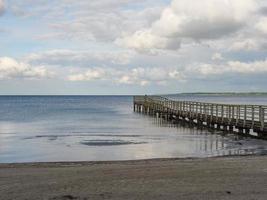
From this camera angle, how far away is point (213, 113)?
3634 cm

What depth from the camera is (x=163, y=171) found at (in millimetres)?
11016

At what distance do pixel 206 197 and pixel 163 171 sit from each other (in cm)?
331

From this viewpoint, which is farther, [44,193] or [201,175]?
[201,175]

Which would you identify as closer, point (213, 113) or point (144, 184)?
point (144, 184)

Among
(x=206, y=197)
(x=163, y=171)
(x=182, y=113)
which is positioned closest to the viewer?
(x=206, y=197)

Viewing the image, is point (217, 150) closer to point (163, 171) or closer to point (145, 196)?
point (163, 171)

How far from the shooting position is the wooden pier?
25663 mm

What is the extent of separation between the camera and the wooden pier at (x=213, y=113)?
2566 centimetres

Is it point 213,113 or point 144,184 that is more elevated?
point 144,184

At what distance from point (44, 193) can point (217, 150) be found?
13.7 metres

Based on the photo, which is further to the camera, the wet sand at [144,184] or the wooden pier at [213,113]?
the wooden pier at [213,113]

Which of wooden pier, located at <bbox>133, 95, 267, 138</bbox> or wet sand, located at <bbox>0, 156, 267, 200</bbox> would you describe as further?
wooden pier, located at <bbox>133, 95, 267, 138</bbox>

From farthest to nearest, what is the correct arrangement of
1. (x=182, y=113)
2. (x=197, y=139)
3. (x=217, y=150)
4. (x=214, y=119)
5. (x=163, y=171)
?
(x=182, y=113) < (x=214, y=119) < (x=197, y=139) < (x=217, y=150) < (x=163, y=171)

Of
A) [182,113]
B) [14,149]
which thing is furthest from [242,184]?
[182,113]
